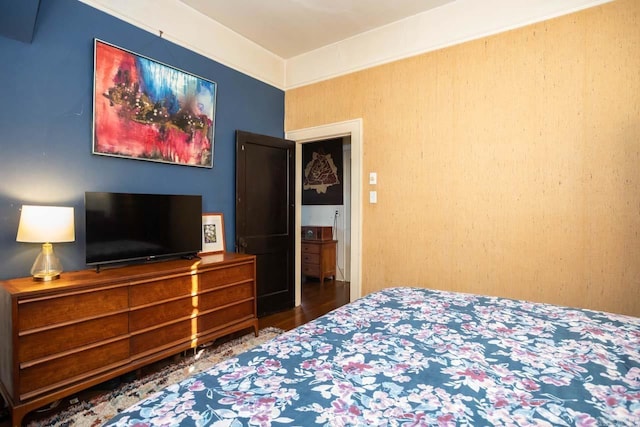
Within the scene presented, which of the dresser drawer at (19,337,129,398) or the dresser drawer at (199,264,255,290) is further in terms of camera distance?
the dresser drawer at (199,264,255,290)

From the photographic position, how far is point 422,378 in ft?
3.19

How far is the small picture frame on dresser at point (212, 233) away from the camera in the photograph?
3.15 metres

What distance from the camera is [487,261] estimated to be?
2.71m

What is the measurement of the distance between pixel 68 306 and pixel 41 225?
0.51 metres

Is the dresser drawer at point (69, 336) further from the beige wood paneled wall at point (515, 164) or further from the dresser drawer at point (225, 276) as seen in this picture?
the beige wood paneled wall at point (515, 164)

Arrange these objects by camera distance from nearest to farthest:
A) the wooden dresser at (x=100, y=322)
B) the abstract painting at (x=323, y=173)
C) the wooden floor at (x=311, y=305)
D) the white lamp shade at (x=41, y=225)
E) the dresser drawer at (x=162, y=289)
A: the wooden dresser at (x=100, y=322)
the white lamp shade at (x=41, y=225)
the dresser drawer at (x=162, y=289)
the wooden floor at (x=311, y=305)
the abstract painting at (x=323, y=173)

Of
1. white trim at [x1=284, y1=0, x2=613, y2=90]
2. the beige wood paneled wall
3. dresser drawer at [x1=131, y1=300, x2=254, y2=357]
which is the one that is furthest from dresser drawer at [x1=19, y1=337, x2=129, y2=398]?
white trim at [x1=284, y1=0, x2=613, y2=90]

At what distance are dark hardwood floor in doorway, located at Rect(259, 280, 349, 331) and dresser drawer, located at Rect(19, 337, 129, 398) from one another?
1489 millimetres

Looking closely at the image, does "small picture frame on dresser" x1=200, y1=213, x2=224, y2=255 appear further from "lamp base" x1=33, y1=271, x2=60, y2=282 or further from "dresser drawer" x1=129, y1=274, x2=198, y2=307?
"lamp base" x1=33, y1=271, x2=60, y2=282

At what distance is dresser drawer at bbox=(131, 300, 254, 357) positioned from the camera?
2.21 meters

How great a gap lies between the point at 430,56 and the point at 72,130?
3.05 meters

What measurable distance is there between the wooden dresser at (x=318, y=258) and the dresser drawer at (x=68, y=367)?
3401 mm

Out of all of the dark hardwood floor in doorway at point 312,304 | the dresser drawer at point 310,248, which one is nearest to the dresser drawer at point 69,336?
the dark hardwood floor in doorway at point 312,304

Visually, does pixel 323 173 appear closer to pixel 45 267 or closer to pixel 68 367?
pixel 45 267
